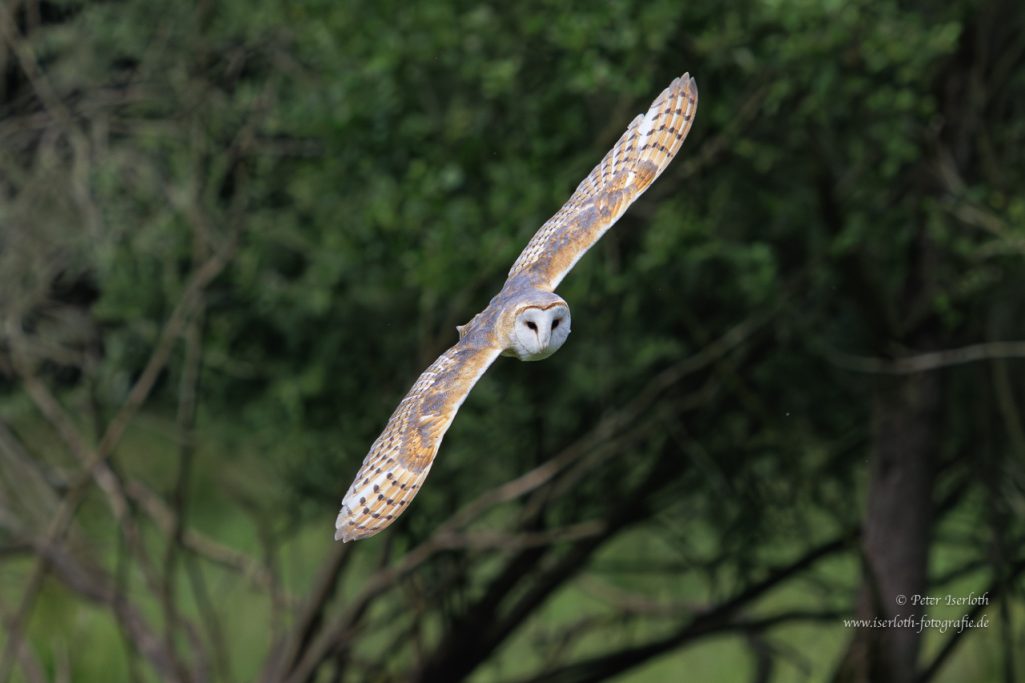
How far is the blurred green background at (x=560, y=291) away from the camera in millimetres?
7207

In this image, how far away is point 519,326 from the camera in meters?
4.64

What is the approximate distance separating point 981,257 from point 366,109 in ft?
10.7

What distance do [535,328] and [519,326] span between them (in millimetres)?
50

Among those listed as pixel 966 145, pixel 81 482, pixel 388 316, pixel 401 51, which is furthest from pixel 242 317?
pixel 966 145

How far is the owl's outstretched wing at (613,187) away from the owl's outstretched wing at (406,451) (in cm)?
44

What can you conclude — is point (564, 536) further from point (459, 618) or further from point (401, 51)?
point (401, 51)

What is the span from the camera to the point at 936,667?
797 centimetres

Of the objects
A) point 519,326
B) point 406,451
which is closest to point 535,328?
point 519,326

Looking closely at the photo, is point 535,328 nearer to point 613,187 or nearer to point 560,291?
point 613,187
